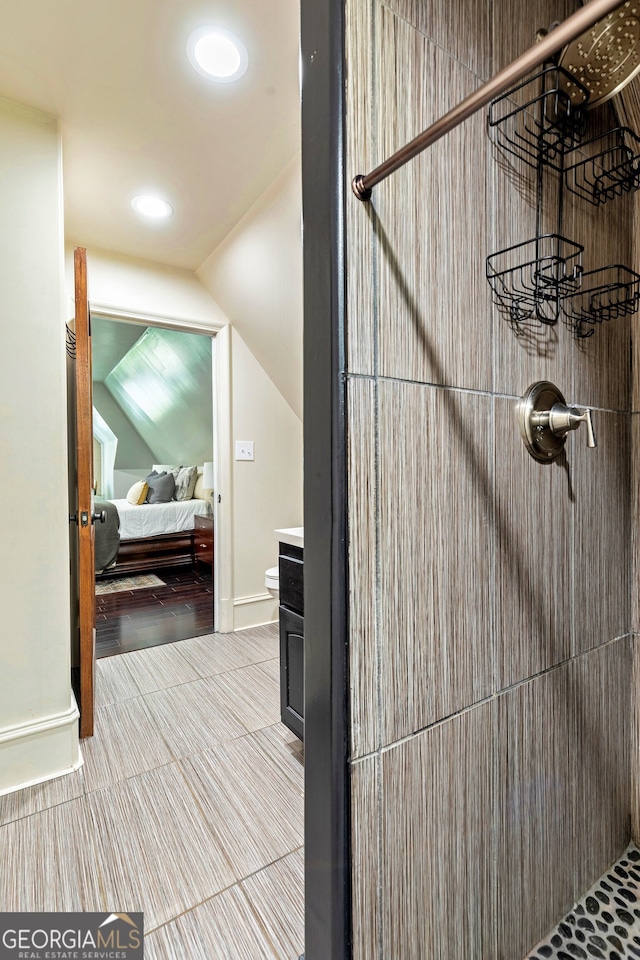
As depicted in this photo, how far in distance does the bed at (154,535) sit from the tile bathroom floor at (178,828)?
3.01 metres

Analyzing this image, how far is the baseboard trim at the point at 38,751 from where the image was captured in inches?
66.2

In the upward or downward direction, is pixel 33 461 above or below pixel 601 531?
above

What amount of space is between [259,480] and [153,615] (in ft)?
4.63

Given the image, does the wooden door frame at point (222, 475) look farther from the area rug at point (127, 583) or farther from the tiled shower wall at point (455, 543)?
the tiled shower wall at point (455, 543)

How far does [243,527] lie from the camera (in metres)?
3.27

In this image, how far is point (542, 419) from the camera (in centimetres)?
99

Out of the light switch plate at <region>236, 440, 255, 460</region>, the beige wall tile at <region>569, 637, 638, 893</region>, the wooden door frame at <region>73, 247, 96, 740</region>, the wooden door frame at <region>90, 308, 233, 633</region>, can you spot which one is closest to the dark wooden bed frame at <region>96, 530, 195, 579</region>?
the wooden door frame at <region>90, 308, 233, 633</region>

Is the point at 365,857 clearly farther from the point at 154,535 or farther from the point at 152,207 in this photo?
the point at 154,535

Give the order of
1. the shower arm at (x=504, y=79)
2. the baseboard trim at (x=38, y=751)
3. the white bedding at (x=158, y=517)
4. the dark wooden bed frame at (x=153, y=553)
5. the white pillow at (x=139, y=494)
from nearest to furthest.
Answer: the shower arm at (x=504, y=79) → the baseboard trim at (x=38, y=751) → the dark wooden bed frame at (x=153, y=553) → the white bedding at (x=158, y=517) → the white pillow at (x=139, y=494)

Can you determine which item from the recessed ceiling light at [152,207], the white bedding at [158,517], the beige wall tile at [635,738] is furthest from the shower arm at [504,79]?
the white bedding at [158,517]

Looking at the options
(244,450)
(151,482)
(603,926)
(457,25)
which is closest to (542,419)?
(457,25)

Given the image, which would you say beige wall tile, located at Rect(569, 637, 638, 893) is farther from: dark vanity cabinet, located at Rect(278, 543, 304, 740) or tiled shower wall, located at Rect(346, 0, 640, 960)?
dark vanity cabinet, located at Rect(278, 543, 304, 740)

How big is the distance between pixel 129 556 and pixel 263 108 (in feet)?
14.9

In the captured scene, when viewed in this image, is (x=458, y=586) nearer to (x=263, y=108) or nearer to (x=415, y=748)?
(x=415, y=748)
